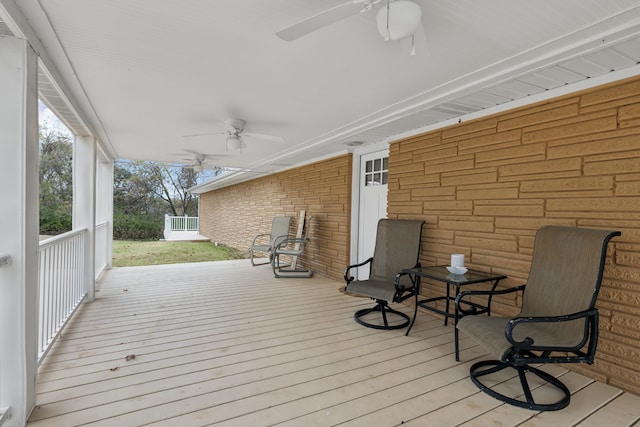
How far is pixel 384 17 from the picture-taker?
148 cm

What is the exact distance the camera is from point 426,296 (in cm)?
374

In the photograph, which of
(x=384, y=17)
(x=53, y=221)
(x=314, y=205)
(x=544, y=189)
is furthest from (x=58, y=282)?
(x=544, y=189)

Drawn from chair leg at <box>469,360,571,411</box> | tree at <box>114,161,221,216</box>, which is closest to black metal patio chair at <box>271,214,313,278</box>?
chair leg at <box>469,360,571,411</box>

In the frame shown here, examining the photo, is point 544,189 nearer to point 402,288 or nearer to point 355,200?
point 402,288

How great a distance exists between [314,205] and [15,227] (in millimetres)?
4750

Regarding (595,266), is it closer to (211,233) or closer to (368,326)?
(368,326)

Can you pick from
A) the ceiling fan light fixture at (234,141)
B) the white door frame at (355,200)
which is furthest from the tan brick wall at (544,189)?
the ceiling fan light fixture at (234,141)

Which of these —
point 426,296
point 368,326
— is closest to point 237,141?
point 368,326

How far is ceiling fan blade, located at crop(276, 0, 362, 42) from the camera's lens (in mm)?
1393

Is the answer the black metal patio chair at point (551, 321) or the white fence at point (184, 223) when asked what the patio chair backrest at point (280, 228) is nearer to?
the black metal patio chair at point (551, 321)

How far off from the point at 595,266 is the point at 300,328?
240cm

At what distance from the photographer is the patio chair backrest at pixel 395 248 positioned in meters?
3.58

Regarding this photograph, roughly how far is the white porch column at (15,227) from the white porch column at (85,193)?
2501 mm

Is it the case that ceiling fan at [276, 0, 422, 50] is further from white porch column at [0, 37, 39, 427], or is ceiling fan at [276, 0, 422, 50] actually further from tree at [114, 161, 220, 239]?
tree at [114, 161, 220, 239]
